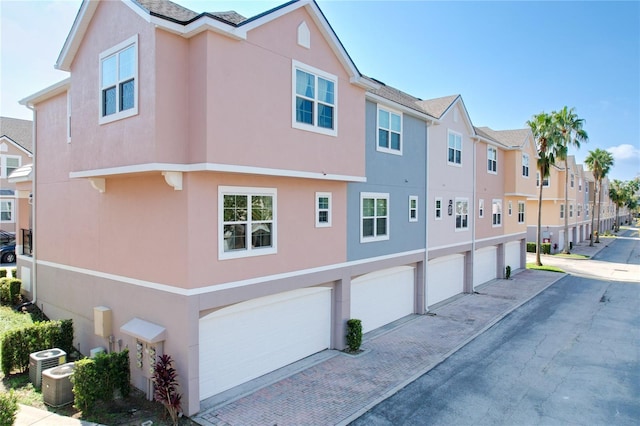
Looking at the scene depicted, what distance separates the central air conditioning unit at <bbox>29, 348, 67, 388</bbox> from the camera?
10492 mm

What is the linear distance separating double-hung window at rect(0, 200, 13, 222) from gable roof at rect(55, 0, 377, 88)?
2778 centimetres

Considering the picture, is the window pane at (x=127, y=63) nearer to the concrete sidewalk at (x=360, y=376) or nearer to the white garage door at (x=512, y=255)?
the concrete sidewalk at (x=360, y=376)

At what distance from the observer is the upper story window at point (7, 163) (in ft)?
104

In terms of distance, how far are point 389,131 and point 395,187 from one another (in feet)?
7.54

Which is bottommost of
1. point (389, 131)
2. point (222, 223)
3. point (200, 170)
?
point (222, 223)

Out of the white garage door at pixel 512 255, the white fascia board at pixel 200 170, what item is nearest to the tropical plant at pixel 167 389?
the white fascia board at pixel 200 170

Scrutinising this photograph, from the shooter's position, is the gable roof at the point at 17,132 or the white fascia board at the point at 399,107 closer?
the white fascia board at the point at 399,107

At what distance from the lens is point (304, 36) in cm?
1113

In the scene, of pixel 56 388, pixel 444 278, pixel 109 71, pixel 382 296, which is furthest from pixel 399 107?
pixel 56 388

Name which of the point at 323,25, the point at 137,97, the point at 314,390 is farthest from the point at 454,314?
the point at 137,97

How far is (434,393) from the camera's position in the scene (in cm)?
1070

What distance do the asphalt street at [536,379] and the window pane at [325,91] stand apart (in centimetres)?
861

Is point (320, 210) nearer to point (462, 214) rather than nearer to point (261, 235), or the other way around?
point (261, 235)

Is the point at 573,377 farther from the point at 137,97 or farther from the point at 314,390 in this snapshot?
the point at 137,97
